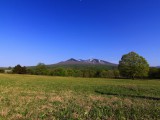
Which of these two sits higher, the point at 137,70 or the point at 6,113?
the point at 137,70

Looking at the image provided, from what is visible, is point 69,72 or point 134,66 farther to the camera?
point 69,72

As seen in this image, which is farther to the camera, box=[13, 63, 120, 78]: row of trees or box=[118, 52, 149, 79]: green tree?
box=[13, 63, 120, 78]: row of trees

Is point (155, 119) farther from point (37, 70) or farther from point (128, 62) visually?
point (37, 70)

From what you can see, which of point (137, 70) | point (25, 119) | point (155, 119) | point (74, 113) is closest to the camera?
point (25, 119)

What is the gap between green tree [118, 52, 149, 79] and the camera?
285ft

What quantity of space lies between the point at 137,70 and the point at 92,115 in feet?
260

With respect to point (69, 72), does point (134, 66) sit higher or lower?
higher

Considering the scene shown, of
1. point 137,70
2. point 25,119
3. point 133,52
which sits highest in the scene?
point 133,52

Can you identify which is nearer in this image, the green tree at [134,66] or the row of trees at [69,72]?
the green tree at [134,66]

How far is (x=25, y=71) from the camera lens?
11300 centimetres

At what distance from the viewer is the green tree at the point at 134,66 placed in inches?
3425

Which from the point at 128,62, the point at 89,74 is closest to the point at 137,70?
the point at 128,62

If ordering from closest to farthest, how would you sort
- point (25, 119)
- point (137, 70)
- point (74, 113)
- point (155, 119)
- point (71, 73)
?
point (25, 119) → point (155, 119) → point (74, 113) → point (137, 70) → point (71, 73)

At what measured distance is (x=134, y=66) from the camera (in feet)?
286
